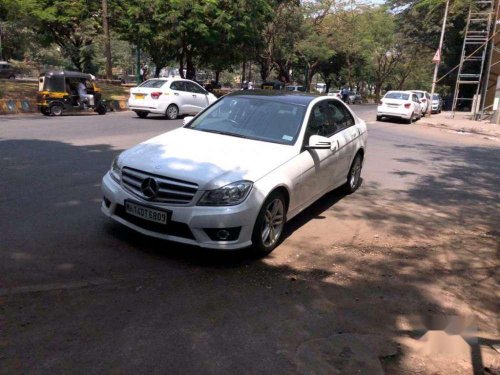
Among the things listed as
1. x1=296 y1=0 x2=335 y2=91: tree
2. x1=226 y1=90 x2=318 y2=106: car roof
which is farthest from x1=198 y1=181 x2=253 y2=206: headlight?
x1=296 y1=0 x2=335 y2=91: tree

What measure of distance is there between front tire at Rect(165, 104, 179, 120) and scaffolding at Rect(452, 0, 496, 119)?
632 inches

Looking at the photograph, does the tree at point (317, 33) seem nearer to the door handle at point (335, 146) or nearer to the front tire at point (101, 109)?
the front tire at point (101, 109)

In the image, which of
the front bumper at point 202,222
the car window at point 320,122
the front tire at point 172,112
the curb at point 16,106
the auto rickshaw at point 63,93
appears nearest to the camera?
the front bumper at point 202,222

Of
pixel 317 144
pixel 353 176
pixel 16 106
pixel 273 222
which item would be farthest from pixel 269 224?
pixel 16 106

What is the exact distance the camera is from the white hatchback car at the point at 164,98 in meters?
17.4

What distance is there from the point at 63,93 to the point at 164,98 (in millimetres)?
3539

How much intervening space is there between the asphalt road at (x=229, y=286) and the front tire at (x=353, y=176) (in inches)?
6.2

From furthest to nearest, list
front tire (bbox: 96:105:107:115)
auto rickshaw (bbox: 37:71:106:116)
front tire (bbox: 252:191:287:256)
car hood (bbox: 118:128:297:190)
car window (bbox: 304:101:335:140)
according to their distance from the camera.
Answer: front tire (bbox: 96:105:107:115)
auto rickshaw (bbox: 37:71:106:116)
car window (bbox: 304:101:335:140)
front tire (bbox: 252:191:287:256)
car hood (bbox: 118:128:297:190)

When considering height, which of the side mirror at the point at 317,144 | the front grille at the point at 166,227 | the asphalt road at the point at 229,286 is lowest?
the asphalt road at the point at 229,286

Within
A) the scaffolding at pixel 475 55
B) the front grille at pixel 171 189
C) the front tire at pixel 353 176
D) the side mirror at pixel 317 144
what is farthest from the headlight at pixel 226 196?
the scaffolding at pixel 475 55

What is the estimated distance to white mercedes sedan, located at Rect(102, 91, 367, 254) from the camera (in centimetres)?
428

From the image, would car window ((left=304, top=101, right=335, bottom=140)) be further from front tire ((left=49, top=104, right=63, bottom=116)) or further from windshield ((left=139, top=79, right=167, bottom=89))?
front tire ((left=49, top=104, right=63, bottom=116))

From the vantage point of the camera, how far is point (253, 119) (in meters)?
5.75

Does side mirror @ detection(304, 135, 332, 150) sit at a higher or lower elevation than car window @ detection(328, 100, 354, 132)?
lower
